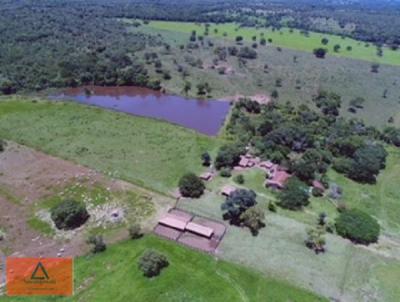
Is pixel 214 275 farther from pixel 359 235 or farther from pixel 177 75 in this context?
pixel 177 75

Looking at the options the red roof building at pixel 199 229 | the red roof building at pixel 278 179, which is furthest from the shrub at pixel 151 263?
the red roof building at pixel 278 179

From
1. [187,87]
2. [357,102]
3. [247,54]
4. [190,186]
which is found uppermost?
[190,186]

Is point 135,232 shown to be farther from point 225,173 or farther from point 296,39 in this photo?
point 296,39

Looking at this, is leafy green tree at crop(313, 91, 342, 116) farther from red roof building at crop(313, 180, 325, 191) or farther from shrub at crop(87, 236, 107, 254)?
shrub at crop(87, 236, 107, 254)

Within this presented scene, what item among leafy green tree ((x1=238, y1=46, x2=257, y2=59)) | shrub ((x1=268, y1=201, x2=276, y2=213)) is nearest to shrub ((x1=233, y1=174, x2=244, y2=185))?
shrub ((x1=268, y1=201, x2=276, y2=213))

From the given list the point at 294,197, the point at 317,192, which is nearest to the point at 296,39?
the point at 317,192

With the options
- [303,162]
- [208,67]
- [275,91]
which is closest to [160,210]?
[303,162]

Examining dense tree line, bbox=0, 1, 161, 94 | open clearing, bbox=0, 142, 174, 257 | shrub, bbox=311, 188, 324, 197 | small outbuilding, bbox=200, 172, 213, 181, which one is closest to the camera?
open clearing, bbox=0, 142, 174, 257
